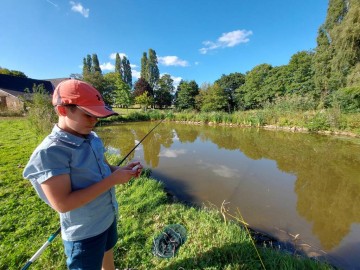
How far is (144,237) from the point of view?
248 cm

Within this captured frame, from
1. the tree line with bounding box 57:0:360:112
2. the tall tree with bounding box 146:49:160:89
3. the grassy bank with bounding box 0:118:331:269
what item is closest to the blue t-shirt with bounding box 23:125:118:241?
the grassy bank with bounding box 0:118:331:269

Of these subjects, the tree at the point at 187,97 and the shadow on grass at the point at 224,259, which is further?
the tree at the point at 187,97

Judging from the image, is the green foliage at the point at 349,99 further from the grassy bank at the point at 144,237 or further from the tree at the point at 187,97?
the tree at the point at 187,97

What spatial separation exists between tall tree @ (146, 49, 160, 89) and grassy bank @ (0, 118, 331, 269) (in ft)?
129

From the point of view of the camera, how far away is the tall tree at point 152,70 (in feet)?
135

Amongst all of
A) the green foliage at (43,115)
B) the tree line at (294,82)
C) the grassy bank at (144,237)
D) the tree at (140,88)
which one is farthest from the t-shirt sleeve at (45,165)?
the tree at (140,88)

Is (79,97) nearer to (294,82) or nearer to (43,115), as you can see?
(43,115)

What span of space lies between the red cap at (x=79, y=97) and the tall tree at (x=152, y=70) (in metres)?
41.1

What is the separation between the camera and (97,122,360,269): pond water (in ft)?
10.4

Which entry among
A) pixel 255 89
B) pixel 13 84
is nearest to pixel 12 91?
pixel 13 84

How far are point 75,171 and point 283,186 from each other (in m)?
5.18

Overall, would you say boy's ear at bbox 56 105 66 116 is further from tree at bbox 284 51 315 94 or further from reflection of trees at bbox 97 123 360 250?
tree at bbox 284 51 315 94

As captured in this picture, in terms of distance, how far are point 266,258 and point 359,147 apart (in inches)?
376

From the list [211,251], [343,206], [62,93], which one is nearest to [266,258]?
[211,251]
